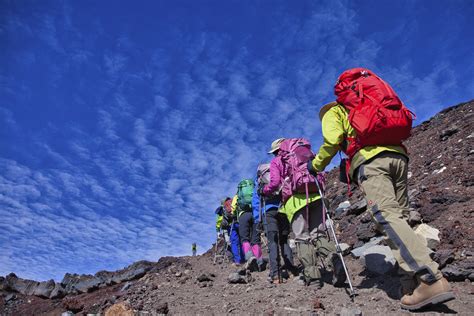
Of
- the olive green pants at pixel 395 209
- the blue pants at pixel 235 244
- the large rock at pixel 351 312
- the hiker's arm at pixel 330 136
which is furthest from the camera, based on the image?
the blue pants at pixel 235 244

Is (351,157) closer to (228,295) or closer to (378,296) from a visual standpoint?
(378,296)

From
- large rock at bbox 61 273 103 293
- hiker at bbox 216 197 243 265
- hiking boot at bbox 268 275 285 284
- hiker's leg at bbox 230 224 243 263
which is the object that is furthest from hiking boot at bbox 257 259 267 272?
large rock at bbox 61 273 103 293

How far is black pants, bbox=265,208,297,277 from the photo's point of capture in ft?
22.3

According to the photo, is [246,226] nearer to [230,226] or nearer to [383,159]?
[230,226]

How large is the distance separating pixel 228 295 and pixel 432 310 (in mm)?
3556

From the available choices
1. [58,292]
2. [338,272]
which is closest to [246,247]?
[338,272]

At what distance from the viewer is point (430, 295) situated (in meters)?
3.53

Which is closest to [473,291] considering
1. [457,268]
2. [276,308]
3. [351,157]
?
[457,268]

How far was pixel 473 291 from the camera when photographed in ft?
13.4

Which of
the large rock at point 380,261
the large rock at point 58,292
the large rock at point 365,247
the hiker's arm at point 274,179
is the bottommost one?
the large rock at point 380,261

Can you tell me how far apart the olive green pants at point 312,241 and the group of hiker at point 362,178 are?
15mm

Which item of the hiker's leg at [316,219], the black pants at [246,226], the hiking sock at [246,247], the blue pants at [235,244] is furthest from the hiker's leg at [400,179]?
the blue pants at [235,244]

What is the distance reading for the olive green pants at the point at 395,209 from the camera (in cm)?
360

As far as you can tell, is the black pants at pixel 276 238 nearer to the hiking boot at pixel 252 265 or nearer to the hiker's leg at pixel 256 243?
the hiking boot at pixel 252 265
